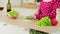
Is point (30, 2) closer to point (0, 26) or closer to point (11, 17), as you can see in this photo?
point (11, 17)

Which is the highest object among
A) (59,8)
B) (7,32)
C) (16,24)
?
(59,8)

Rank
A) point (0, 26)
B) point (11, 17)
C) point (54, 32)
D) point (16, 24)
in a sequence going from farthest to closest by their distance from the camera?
point (11, 17)
point (0, 26)
point (16, 24)
point (54, 32)

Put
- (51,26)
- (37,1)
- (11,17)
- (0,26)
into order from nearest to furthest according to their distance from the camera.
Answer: (51,26) → (0,26) → (11,17) → (37,1)

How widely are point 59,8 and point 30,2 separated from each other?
1408mm

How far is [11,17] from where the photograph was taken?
6.14 feet

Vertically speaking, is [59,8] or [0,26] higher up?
[59,8]

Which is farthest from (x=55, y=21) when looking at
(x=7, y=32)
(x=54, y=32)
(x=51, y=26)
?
(x=7, y=32)

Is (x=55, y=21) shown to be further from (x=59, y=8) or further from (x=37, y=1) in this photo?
(x=37, y=1)

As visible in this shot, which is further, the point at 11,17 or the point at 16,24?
the point at 11,17

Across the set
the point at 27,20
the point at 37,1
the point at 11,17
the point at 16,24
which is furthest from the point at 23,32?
the point at 37,1

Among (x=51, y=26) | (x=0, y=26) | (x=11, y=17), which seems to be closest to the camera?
(x=51, y=26)

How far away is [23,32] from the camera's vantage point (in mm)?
1492

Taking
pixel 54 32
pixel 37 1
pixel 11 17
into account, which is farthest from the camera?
pixel 37 1

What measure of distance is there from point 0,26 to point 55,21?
0.61 metres
